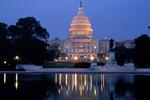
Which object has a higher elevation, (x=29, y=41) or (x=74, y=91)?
(x=29, y=41)

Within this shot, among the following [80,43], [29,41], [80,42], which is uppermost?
[80,42]

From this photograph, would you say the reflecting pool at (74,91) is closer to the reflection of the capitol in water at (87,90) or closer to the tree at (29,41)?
the reflection of the capitol in water at (87,90)

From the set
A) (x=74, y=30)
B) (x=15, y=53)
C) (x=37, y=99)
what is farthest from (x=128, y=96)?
(x=74, y=30)

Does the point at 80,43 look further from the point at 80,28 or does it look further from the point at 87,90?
the point at 87,90

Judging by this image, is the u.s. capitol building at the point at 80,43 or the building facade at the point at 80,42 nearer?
the u.s. capitol building at the point at 80,43

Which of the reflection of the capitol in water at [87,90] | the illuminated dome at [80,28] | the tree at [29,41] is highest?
the illuminated dome at [80,28]

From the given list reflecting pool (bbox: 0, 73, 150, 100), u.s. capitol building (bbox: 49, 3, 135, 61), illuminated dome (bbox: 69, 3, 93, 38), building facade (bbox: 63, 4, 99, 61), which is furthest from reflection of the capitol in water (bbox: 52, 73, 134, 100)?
building facade (bbox: 63, 4, 99, 61)

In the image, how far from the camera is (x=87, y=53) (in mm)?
159250

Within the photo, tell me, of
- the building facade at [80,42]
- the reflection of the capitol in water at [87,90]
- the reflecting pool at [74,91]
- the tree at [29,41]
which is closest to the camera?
the reflecting pool at [74,91]

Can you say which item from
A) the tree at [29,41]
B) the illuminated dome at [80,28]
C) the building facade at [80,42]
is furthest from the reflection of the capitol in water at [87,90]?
the building facade at [80,42]

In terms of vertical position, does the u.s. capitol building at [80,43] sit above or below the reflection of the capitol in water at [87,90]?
above

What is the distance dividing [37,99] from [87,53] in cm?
13840

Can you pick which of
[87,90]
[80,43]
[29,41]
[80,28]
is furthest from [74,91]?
[80,43]

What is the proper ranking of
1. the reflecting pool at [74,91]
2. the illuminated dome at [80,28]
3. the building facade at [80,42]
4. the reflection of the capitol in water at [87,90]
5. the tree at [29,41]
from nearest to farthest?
the reflecting pool at [74,91]
the reflection of the capitol in water at [87,90]
the tree at [29,41]
the illuminated dome at [80,28]
the building facade at [80,42]
